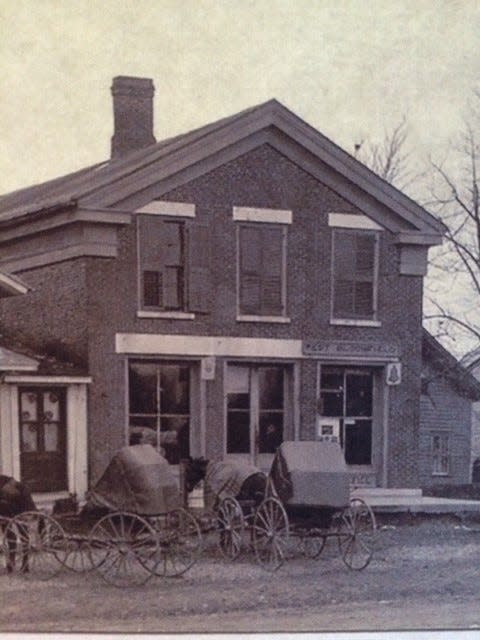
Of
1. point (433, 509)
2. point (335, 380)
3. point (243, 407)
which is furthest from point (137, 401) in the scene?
point (433, 509)

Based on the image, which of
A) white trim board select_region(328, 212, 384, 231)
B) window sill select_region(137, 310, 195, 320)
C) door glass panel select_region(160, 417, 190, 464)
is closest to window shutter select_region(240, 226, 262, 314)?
window sill select_region(137, 310, 195, 320)

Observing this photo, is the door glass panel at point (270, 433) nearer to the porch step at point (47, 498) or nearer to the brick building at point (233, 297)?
the brick building at point (233, 297)

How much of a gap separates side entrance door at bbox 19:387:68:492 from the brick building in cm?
5

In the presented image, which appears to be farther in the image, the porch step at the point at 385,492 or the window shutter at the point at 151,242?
the window shutter at the point at 151,242

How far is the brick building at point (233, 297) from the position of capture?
933 centimetres

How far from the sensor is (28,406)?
9.74m

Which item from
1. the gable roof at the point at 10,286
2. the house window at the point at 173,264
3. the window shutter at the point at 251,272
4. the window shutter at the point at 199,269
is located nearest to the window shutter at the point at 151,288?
the house window at the point at 173,264

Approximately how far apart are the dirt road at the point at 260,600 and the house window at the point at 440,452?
4.27 feet

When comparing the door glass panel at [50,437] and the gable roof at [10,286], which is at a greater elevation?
the gable roof at [10,286]

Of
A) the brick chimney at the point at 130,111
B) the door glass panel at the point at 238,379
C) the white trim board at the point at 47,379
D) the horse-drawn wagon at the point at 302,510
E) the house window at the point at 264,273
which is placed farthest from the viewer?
the door glass panel at the point at 238,379

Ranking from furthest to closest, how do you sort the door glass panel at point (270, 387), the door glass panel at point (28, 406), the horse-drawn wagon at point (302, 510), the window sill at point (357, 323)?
the door glass panel at point (270, 387), the window sill at point (357, 323), the door glass panel at point (28, 406), the horse-drawn wagon at point (302, 510)

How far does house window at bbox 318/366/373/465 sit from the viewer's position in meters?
9.84

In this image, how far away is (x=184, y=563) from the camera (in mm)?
8414

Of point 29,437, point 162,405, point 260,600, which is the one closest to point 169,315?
point 162,405
